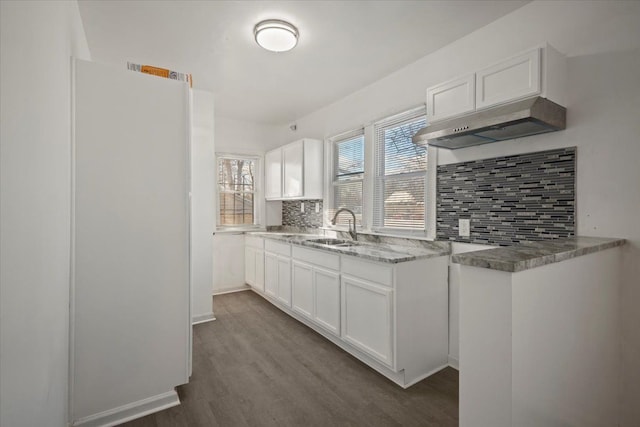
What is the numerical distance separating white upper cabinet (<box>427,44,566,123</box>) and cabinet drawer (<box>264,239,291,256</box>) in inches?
89.3

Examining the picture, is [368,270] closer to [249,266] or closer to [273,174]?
[249,266]

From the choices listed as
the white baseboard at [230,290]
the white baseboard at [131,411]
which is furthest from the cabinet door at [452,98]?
the white baseboard at [230,290]

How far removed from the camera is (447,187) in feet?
8.66

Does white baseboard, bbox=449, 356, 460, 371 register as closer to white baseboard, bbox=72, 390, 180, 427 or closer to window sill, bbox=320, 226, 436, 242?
window sill, bbox=320, 226, 436, 242

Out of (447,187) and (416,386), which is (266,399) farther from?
(447,187)

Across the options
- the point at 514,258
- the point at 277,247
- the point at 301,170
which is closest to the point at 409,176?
the point at 301,170

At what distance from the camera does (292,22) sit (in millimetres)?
2326

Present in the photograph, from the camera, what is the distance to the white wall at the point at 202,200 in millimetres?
3607

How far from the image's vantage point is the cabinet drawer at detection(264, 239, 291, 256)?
3736 mm

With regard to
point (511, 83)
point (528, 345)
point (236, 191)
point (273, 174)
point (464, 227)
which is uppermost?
point (511, 83)

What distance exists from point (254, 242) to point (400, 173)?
245cm
